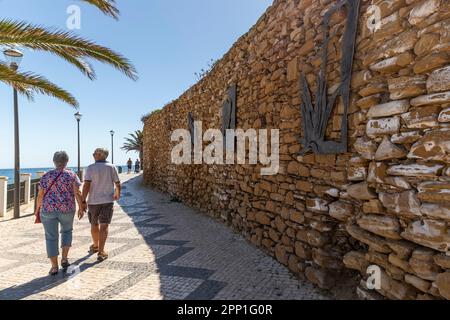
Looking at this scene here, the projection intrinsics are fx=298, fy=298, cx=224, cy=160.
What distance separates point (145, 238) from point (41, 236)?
1.89m

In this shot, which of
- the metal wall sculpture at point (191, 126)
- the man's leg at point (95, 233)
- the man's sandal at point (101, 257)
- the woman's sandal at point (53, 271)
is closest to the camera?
the woman's sandal at point (53, 271)

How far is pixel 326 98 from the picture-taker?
2809 mm

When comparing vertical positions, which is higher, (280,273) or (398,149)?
(398,149)

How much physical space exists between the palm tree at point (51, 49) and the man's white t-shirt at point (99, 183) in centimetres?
265

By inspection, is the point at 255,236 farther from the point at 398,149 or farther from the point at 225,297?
the point at 398,149

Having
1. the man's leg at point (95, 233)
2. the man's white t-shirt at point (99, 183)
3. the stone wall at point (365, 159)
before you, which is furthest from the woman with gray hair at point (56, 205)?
the stone wall at point (365, 159)

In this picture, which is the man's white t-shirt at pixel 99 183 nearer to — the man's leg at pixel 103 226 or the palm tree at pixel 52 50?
the man's leg at pixel 103 226

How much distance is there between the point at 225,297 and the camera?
8.75ft

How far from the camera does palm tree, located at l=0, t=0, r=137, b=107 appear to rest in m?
4.71

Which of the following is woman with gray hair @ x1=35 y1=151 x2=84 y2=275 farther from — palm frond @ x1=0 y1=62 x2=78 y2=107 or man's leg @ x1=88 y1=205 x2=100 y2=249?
palm frond @ x1=0 y1=62 x2=78 y2=107

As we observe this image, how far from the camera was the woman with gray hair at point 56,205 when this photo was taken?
3342mm

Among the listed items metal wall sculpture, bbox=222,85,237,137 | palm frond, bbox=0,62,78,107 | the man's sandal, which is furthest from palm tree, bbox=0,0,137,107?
the man's sandal

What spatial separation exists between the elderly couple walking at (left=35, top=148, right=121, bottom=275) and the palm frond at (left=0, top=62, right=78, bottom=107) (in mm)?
2501
